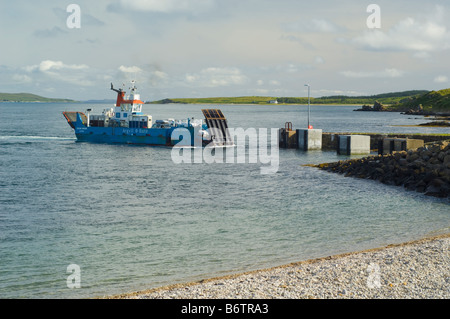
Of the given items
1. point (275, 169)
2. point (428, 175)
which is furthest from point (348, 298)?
point (275, 169)

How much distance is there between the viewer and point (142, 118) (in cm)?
6041

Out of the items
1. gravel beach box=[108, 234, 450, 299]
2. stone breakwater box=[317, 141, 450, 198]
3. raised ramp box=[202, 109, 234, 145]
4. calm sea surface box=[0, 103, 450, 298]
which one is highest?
raised ramp box=[202, 109, 234, 145]

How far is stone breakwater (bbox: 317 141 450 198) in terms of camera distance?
26.3 metres

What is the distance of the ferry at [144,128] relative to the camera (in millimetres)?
57500

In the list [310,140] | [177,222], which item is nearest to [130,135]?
[310,140]

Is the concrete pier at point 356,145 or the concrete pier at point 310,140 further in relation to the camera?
the concrete pier at point 310,140

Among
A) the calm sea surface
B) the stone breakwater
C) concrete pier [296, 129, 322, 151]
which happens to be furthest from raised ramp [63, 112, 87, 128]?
the stone breakwater

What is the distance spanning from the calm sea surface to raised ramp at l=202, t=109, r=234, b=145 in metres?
20.8

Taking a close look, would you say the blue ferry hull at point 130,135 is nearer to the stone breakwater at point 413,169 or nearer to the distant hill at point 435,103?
the stone breakwater at point 413,169

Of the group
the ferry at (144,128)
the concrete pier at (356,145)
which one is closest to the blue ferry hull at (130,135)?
the ferry at (144,128)

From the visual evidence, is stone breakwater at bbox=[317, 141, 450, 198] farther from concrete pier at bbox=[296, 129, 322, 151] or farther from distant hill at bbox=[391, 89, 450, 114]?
distant hill at bbox=[391, 89, 450, 114]

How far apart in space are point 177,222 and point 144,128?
40827 millimetres

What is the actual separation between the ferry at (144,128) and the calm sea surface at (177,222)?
19.6 metres

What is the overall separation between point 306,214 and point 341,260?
8.56 meters
